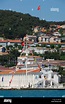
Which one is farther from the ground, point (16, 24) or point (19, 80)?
point (16, 24)

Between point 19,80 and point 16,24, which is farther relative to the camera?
point 16,24

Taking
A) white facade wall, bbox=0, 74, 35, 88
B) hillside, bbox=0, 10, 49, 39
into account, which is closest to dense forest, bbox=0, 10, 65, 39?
hillside, bbox=0, 10, 49, 39

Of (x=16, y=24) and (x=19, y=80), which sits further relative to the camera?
(x=16, y=24)

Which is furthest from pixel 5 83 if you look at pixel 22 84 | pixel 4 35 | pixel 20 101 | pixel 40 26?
pixel 40 26

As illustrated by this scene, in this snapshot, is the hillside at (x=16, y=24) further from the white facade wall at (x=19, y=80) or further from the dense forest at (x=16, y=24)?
the white facade wall at (x=19, y=80)

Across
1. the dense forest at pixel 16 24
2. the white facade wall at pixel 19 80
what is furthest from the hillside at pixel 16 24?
the white facade wall at pixel 19 80

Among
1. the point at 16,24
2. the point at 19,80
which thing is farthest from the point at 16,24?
the point at 19,80

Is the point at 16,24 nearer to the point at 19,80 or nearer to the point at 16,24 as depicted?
the point at 16,24

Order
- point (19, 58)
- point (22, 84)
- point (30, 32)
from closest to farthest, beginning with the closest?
point (22, 84) → point (19, 58) → point (30, 32)

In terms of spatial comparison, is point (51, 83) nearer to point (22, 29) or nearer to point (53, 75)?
point (53, 75)
